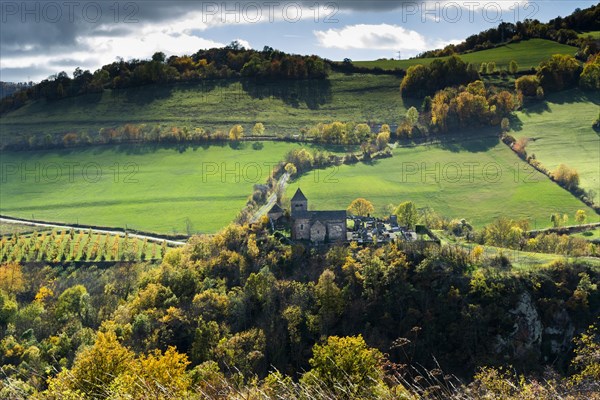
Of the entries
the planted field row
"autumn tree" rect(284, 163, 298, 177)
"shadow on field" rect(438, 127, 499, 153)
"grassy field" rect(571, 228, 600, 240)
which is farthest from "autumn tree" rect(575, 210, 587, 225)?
the planted field row

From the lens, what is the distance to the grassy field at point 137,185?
110 meters

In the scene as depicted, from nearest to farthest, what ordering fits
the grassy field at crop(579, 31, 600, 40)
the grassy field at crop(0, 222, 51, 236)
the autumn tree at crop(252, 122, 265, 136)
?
the grassy field at crop(0, 222, 51, 236)
the autumn tree at crop(252, 122, 265, 136)
the grassy field at crop(579, 31, 600, 40)

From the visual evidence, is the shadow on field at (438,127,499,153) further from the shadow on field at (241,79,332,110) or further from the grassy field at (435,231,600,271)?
the grassy field at (435,231,600,271)

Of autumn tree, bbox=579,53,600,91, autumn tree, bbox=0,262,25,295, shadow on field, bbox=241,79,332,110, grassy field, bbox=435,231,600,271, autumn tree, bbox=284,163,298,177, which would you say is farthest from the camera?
shadow on field, bbox=241,79,332,110

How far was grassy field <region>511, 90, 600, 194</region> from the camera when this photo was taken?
113562 mm

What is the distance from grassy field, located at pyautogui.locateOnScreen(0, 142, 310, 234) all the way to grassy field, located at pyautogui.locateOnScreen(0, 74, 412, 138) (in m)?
13.1

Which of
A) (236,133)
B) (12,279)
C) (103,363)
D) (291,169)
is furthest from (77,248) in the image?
(236,133)

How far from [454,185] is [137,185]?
64.1m

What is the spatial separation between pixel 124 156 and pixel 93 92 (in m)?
40.6

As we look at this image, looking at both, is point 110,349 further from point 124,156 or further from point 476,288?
point 124,156

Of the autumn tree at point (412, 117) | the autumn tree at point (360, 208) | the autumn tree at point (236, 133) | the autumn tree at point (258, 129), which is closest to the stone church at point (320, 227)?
the autumn tree at point (360, 208)

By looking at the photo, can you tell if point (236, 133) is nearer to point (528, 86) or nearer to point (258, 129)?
point (258, 129)

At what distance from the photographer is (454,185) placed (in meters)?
111

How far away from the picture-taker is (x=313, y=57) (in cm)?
17450
